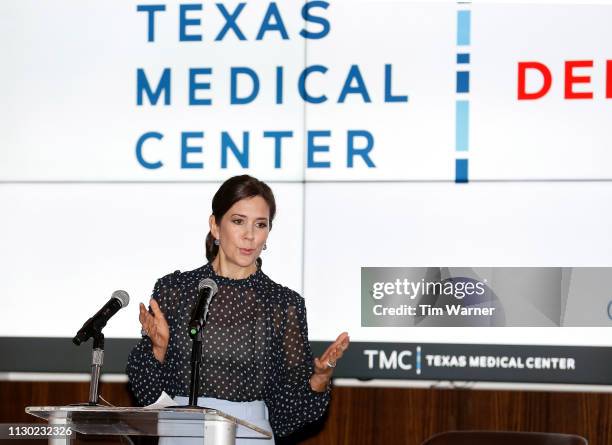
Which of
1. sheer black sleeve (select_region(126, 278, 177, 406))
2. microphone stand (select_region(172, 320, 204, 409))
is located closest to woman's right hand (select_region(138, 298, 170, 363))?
sheer black sleeve (select_region(126, 278, 177, 406))

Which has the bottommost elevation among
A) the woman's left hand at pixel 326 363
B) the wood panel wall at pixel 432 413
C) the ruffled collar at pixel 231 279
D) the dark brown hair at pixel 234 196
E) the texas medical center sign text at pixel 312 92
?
the wood panel wall at pixel 432 413

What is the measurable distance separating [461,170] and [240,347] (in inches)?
51.4

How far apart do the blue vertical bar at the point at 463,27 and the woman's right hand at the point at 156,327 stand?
185 cm

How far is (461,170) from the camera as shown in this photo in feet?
14.0

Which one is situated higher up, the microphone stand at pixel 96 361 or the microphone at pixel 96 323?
the microphone at pixel 96 323

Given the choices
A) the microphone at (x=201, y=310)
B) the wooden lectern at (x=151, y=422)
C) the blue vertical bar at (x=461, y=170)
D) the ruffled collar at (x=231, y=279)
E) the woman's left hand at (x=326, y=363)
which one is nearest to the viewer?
the wooden lectern at (x=151, y=422)

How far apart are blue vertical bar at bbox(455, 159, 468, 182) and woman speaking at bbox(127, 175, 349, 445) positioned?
35.6 inches

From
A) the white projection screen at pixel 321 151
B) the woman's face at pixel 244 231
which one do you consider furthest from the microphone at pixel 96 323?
the white projection screen at pixel 321 151

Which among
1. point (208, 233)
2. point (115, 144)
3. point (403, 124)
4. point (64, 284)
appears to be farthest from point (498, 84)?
point (64, 284)

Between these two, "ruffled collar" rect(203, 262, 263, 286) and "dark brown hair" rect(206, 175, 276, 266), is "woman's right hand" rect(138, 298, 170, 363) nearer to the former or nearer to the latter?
"ruffled collar" rect(203, 262, 263, 286)

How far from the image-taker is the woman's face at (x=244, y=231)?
379cm

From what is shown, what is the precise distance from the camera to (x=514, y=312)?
4.16 metres

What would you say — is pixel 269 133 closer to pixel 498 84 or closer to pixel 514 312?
pixel 498 84

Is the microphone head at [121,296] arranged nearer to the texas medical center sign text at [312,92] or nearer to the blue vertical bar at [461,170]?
the texas medical center sign text at [312,92]
